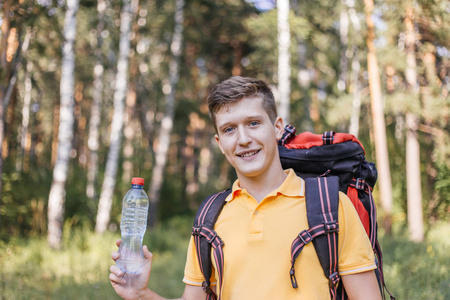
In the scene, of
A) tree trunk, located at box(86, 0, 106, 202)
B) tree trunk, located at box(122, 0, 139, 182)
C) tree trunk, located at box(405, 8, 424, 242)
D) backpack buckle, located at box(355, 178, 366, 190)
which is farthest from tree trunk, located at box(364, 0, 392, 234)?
backpack buckle, located at box(355, 178, 366, 190)

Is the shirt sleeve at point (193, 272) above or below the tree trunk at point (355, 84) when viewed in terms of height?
below

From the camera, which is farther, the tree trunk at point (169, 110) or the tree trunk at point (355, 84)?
the tree trunk at point (355, 84)

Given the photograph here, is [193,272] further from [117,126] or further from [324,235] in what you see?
[117,126]

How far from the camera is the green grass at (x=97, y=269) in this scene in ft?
21.6

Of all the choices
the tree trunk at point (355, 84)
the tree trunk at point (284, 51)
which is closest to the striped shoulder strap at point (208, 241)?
the tree trunk at point (284, 51)

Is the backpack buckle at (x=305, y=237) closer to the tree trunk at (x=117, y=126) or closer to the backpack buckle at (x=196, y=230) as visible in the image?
the backpack buckle at (x=196, y=230)

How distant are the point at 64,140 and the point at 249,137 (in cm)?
890

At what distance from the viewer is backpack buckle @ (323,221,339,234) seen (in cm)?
186

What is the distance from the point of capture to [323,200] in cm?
196

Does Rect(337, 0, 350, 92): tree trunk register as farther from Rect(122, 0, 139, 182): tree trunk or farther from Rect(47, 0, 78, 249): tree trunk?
Rect(47, 0, 78, 249): tree trunk

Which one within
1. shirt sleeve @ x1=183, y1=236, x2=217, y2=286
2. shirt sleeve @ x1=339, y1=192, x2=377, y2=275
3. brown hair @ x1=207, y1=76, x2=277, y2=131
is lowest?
shirt sleeve @ x1=183, y1=236, x2=217, y2=286

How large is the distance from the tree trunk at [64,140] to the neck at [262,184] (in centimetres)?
881

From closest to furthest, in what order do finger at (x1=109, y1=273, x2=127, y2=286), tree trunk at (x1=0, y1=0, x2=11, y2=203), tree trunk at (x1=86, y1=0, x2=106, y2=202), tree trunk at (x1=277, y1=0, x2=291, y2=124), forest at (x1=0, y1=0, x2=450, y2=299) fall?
finger at (x1=109, y1=273, x2=127, y2=286) → tree trunk at (x1=0, y1=0, x2=11, y2=203) → forest at (x1=0, y1=0, x2=450, y2=299) → tree trunk at (x1=277, y1=0, x2=291, y2=124) → tree trunk at (x1=86, y1=0, x2=106, y2=202)

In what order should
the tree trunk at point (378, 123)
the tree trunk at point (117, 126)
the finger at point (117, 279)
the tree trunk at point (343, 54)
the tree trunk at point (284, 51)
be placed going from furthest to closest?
the tree trunk at point (343, 54), the tree trunk at point (378, 123), the tree trunk at point (117, 126), the tree trunk at point (284, 51), the finger at point (117, 279)
